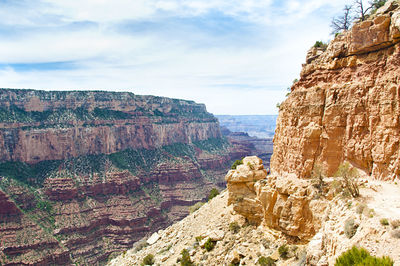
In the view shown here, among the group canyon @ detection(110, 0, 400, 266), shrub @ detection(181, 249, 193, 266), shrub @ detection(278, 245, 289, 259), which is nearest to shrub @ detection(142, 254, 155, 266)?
shrub @ detection(181, 249, 193, 266)

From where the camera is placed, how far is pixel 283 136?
27.0m

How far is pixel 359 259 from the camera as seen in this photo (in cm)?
1324

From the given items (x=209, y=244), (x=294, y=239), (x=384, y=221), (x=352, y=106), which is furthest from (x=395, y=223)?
(x=209, y=244)

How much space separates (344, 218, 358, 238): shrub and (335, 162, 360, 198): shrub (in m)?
2.79

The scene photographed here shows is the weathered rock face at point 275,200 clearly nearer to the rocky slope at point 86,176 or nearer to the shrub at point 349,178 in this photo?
the shrub at point 349,178

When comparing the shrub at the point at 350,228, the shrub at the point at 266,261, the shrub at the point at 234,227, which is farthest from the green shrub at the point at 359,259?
the shrub at the point at 234,227

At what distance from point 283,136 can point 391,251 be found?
1453 cm

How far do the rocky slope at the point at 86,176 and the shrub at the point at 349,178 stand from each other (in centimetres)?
7635

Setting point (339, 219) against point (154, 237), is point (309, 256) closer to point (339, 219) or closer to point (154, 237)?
point (339, 219)

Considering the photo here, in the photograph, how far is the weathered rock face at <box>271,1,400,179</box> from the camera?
1936 centimetres

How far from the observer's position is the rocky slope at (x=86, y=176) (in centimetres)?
8281

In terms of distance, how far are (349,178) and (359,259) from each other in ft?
23.4

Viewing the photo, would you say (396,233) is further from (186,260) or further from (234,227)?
(186,260)

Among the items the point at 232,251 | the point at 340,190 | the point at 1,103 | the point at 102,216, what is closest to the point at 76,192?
the point at 102,216
